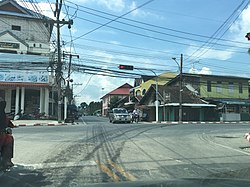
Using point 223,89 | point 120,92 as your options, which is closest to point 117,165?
point 223,89

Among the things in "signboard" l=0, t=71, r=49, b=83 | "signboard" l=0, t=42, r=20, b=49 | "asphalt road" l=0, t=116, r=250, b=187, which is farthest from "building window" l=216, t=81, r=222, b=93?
"asphalt road" l=0, t=116, r=250, b=187

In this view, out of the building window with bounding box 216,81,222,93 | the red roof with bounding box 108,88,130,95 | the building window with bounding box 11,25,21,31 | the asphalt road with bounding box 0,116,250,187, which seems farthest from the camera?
the red roof with bounding box 108,88,130,95

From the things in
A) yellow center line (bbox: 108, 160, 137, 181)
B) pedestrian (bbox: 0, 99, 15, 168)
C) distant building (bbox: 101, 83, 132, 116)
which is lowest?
yellow center line (bbox: 108, 160, 137, 181)

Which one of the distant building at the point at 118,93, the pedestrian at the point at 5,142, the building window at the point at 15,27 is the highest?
the building window at the point at 15,27

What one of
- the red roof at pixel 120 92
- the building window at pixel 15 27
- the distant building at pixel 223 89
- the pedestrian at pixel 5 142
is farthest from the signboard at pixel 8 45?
the red roof at pixel 120 92

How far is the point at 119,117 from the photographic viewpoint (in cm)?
3666

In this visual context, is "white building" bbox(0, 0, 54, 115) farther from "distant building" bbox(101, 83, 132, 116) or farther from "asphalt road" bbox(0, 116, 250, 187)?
"distant building" bbox(101, 83, 132, 116)

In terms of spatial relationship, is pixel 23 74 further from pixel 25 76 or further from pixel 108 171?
pixel 108 171

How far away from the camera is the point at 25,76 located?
40.0m

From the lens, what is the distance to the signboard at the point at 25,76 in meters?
39.5

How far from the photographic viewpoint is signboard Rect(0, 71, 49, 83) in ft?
130

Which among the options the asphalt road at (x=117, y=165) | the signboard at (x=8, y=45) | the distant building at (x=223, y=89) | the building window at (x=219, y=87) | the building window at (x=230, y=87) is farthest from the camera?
the building window at (x=230, y=87)

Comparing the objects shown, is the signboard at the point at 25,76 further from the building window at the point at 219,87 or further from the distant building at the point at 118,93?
the distant building at the point at 118,93

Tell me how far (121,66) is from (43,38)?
30023 mm
